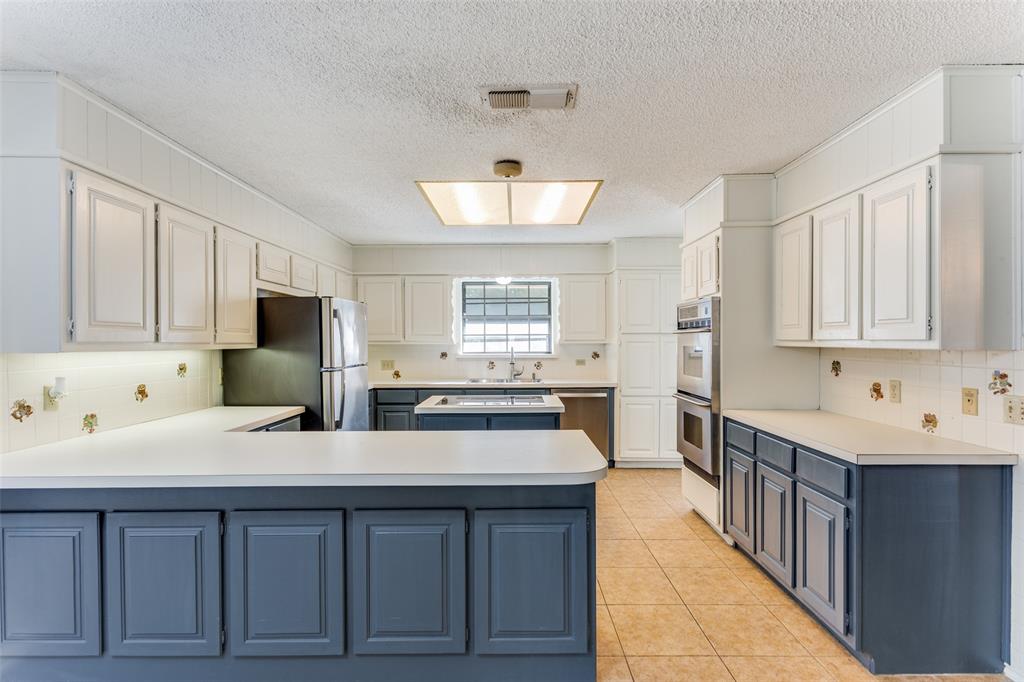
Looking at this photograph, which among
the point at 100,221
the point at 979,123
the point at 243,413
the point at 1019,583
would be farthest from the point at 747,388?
the point at 100,221

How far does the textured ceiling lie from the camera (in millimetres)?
1660

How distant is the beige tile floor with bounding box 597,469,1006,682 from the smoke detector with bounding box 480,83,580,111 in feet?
7.93

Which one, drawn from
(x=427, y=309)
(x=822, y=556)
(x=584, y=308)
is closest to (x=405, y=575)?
(x=822, y=556)

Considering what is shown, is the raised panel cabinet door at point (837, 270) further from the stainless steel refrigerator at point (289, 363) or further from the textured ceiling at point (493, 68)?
the stainless steel refrigerator at point (289, 363)

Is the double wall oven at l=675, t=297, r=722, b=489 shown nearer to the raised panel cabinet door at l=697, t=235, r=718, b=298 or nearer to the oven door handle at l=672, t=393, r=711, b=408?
the oven door handle at l=672, t=393, r=711, b=408

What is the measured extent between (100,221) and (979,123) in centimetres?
366

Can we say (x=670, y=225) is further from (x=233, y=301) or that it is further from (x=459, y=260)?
(x=233, y=301)

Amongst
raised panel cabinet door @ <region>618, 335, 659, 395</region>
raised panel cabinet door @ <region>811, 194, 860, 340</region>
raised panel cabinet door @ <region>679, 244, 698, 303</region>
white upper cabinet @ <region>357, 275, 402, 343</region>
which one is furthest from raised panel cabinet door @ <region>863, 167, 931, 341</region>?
white upper cabinet @ <region>357, 275, 402, 343</region>

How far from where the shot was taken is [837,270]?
2.62m

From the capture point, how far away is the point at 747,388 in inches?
128

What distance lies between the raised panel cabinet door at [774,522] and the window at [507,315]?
3391mm

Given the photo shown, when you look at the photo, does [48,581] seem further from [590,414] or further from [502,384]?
[590,414]

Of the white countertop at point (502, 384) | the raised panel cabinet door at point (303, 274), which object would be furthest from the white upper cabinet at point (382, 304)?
the raised panel cabinet door at point (303, 274)

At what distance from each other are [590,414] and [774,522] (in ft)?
8.84
